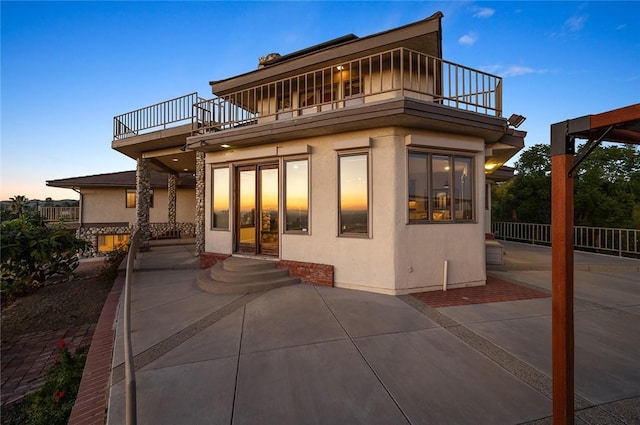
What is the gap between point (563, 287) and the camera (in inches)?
74.5

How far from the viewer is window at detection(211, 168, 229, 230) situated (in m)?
7.97

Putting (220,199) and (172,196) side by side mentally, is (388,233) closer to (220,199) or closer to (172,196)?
(220,199)

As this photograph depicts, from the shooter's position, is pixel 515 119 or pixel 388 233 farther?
pixel 515 119

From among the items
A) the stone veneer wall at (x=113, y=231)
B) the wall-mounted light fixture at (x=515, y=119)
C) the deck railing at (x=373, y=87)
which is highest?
the deck railing at (x=373, y=87)

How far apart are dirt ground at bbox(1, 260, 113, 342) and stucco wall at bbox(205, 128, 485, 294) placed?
474 cm

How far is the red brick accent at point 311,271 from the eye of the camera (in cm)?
625

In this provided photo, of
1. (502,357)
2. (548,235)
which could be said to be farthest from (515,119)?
(548,235)

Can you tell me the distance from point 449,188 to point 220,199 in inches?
260

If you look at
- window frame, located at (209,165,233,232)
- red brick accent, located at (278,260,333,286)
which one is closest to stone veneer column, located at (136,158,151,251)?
window frame, located at (209,165,233,232)

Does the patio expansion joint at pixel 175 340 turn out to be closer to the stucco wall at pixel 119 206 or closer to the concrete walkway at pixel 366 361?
the concrete walkway at pixel 366 361

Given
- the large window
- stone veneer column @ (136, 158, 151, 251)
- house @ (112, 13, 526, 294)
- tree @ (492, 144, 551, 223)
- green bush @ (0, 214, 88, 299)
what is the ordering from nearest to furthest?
house @ (112, 13, 526, 294), the large window, green bush @ (0, 214, 88, 299), stone veneer column @ (136, 158, 151, 251), tree @ (492, 144, 551, 223)

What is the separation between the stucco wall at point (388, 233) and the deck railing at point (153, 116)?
18.1ft

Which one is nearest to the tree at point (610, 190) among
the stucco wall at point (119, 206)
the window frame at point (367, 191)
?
the window frame at point (367, 191)

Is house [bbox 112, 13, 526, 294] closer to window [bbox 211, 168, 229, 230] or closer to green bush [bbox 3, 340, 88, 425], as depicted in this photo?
window [bbox 211, 168, 229, 230]
